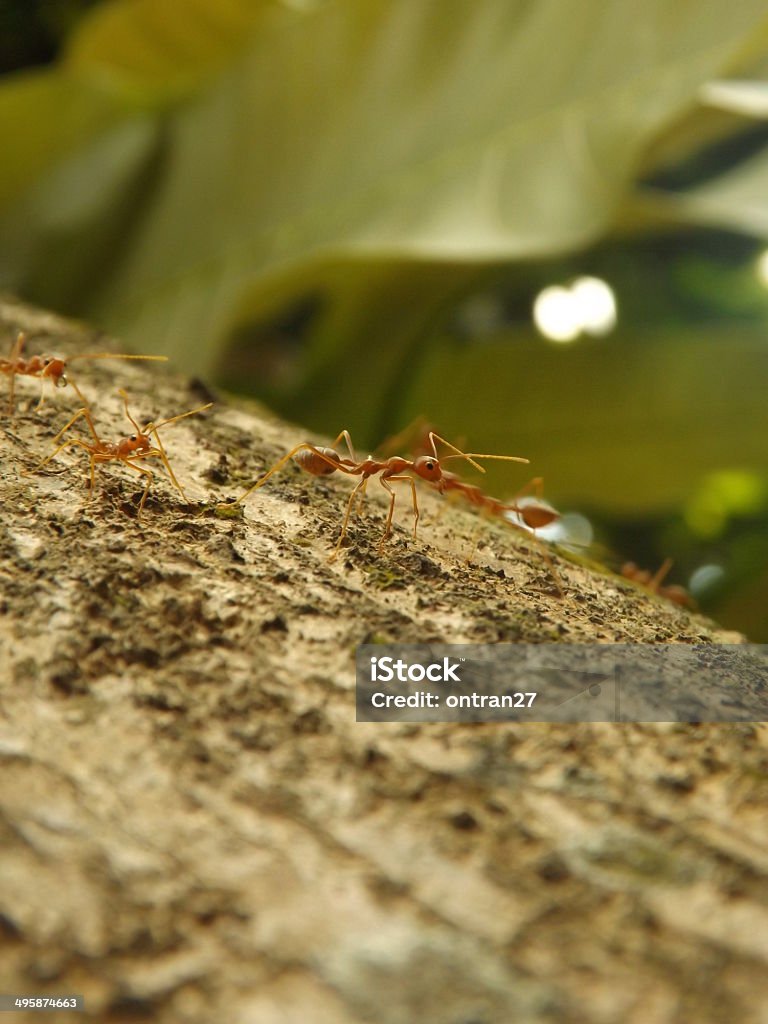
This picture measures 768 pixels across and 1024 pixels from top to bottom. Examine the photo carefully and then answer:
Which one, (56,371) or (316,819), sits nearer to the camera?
(316,819)

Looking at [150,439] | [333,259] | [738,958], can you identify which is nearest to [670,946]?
[738,958]

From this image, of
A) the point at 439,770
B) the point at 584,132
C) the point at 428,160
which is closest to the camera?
the point at 439,770

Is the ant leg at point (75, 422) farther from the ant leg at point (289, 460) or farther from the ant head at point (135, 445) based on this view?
the ant leg at point (289, 460)

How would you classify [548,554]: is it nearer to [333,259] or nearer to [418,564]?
[418,564]

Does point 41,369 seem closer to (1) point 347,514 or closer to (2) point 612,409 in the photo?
(1) point 347,514

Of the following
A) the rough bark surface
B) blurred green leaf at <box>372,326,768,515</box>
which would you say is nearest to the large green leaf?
blurred green leaf at <box>372,326,768,515</box>

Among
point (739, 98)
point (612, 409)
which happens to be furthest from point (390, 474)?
point (739, 98)
